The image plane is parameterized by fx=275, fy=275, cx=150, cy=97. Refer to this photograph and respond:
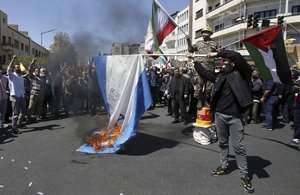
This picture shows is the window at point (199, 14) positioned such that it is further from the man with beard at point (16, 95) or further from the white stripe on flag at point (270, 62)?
the white stripe on flag at point (270, 62)

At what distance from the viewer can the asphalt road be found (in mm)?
4258

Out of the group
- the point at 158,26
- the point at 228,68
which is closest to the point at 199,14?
the point at 158,26

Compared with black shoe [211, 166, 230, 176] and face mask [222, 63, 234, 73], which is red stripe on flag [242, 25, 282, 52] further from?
black shoe [211, 166, 230, 176]

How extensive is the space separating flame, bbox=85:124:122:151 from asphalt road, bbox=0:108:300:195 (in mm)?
339

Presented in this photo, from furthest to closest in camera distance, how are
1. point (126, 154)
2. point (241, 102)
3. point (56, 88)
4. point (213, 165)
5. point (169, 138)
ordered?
point (56, 88)
point (169, 138)
point (126, 154)
point (213, 165)
point (241, 102)

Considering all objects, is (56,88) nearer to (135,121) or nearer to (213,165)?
(135,121)

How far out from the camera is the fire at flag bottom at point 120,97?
19.9 feet

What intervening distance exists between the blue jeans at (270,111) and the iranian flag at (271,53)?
3602mm

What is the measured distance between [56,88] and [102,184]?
324 inches

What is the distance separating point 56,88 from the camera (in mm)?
11781

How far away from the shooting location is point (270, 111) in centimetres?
859

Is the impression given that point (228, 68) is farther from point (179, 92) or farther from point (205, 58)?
point (179, 92)

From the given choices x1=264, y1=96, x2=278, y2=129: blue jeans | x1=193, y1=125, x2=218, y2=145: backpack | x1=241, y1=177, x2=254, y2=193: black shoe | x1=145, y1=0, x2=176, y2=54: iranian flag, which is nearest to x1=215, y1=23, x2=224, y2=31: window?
x1=264, y1=96, x2=278, y2=129: blue jeans

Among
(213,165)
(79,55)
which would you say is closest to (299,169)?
(213,165)
